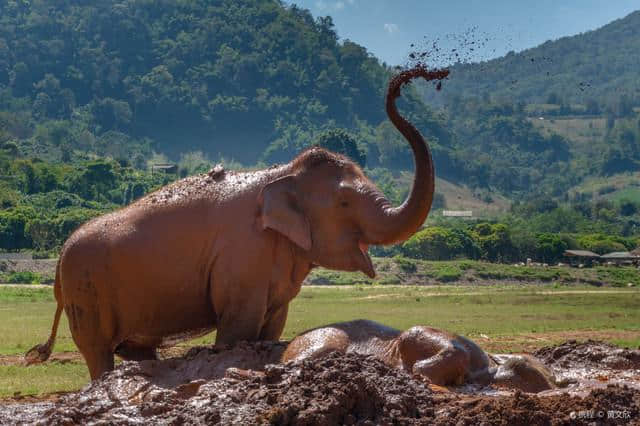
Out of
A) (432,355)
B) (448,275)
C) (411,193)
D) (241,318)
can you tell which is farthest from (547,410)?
(448,275)

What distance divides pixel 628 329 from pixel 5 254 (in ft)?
154

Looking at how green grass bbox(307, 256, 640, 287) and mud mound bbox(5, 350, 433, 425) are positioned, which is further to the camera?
green grass bbox(307, 256, 640, 287)

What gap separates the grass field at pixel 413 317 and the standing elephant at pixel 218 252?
331 centimetres

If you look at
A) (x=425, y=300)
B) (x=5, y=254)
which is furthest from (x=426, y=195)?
(x=5, y=254)

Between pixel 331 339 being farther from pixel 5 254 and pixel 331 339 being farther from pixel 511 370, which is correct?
pixel 5 254

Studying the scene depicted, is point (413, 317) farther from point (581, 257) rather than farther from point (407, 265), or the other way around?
point (581, 257)

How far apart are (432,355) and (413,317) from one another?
23.8 metres

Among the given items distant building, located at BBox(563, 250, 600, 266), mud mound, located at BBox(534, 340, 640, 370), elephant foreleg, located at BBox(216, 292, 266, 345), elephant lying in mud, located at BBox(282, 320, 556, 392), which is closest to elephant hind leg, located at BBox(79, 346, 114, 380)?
elephant foreleg, located at BBox(216, 292, 266, 345)

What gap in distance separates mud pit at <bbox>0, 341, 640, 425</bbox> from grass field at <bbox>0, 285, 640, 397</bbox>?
19.0 ft

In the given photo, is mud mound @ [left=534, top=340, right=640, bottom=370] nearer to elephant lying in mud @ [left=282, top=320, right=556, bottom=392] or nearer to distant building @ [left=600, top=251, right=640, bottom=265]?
elephant lying in mud @ [left=282, top=320, right=556, bottom=392]

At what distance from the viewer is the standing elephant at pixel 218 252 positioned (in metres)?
11.0

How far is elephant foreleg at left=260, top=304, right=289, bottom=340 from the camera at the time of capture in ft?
36.9

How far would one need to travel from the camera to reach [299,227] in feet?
36.2

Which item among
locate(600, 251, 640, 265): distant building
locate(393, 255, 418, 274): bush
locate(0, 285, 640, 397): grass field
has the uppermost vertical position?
locate(0, 285, 640, 397): grass field
